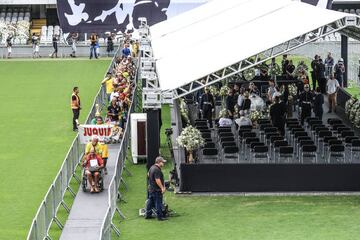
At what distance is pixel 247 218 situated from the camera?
26.8 meters

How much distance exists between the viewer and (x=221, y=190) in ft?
96.1

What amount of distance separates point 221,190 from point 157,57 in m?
7.55

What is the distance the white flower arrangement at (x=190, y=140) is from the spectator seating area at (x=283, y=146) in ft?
1.38

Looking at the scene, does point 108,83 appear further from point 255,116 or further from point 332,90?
point 332,90

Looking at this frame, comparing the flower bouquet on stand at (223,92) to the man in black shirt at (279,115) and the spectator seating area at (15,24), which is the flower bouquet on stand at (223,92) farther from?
the spectator seating area at (15,24)

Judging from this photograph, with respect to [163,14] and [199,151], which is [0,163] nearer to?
[199,151]

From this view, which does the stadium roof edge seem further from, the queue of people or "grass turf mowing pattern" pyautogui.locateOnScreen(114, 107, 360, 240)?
"grass turf mowing pattern" pyautogui.locateOnScreen(114, 107, 360, 240)

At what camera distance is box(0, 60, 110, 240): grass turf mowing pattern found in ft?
93.8

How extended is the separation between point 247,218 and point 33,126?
15033 millimetres

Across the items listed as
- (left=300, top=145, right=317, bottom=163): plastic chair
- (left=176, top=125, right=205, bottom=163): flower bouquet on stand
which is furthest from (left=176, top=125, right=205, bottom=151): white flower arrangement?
(left=300, top=145, right=317, bottom=163): plastic chair

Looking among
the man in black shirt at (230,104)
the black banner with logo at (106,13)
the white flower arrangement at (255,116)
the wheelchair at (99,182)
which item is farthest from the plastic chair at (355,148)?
the black banner with logo at (106,13)

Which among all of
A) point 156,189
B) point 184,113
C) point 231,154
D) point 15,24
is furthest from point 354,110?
point 15,24

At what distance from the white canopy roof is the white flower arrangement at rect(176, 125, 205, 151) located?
1.48 meters

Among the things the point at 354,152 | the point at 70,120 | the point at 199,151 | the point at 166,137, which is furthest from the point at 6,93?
the point at 354,152
